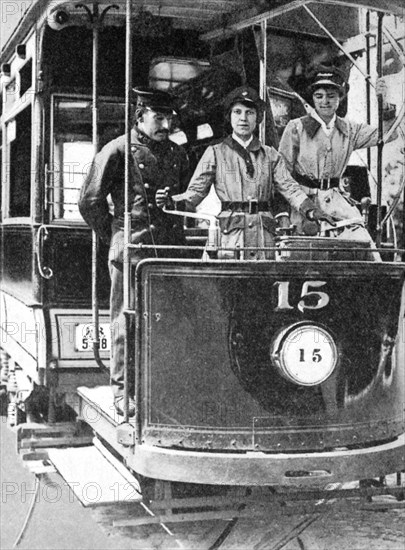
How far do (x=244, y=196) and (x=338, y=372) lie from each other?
1184 mm

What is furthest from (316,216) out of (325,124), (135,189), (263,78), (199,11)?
(199,11)

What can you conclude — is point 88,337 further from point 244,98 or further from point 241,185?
point 244,98

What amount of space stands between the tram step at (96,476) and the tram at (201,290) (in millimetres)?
155

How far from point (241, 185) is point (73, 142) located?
1.53 meters

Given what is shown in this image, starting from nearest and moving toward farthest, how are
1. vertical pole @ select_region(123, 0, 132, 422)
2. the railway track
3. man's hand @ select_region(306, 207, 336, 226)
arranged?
vertical pole @ select_region(123, 0, 132, 422) < the railway track < man's hand @ select_region(306, 207, 336, 226)

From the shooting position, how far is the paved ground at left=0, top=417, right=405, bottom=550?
4.75 m

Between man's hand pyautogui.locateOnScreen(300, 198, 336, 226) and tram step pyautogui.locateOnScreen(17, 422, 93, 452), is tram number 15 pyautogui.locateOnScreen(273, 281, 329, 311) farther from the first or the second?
tram step pyautogui.locateOnScreen(17, 422, 93, 452)

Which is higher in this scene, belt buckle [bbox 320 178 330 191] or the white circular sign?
belt buckle [bbox 320 178 330 191]

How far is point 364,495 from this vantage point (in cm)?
440

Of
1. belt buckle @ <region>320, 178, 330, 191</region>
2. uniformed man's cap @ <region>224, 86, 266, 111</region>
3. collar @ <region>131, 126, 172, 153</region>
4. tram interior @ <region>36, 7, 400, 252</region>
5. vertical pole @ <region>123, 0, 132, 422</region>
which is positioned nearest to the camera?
vertical pole @ <region>123, 0, 132, 422</region>

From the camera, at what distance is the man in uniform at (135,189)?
4738 mm

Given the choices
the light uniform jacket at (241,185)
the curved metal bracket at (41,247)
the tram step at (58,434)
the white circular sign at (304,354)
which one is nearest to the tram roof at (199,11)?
the light uniform jacket at (241,185)

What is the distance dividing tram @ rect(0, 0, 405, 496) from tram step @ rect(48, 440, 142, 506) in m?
0.15

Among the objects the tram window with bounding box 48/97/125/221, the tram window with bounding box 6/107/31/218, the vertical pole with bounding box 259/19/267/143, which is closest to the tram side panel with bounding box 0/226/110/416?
the tram window with bounding box 48/97/125/221
